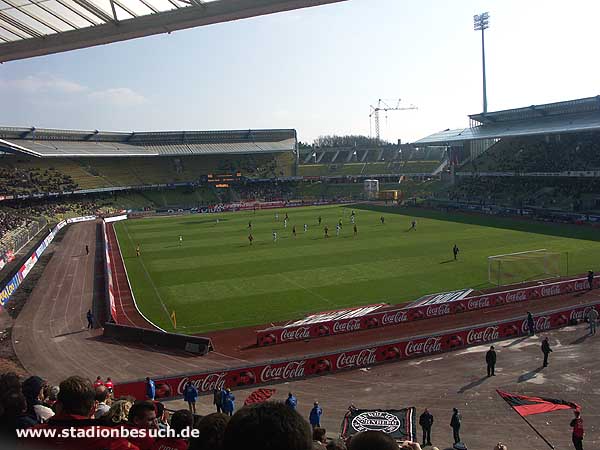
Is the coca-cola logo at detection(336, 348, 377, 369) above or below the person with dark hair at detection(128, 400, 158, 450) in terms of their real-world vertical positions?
below

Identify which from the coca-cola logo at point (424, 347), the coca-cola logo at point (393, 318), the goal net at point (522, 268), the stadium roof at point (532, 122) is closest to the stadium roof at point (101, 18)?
the coca-cola logo at point (424, 347)

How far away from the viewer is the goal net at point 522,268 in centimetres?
2980

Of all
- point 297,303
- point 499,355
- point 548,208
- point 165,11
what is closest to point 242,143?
point 548,208

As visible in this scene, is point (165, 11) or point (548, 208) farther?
point (548, 208)

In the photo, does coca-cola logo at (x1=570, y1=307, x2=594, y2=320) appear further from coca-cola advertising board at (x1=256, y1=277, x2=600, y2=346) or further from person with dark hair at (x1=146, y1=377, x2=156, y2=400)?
person with dark hair at (x1=146, y1=377, x2=156, y2=400)

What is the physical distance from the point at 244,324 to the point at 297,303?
394cm

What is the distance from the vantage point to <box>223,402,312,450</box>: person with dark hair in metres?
2.24

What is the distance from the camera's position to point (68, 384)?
12.3 feet

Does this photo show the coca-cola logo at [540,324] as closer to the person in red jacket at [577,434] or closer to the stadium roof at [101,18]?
the person in red jacket at [577,434]

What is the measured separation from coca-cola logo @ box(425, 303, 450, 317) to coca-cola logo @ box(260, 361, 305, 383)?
27.3ft

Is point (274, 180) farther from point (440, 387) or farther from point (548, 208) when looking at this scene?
point (440, 387)

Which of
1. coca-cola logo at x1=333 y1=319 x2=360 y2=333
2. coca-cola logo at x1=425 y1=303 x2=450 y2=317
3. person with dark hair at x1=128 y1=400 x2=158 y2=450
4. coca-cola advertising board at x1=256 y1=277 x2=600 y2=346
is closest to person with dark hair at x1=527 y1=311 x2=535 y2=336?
coca-cola advertising board at x1=256 y1=277 x2=600 y2=346

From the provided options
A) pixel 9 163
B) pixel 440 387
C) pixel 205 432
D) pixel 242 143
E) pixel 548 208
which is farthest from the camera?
pixel 242 143

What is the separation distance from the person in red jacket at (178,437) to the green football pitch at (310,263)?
19.4 m
